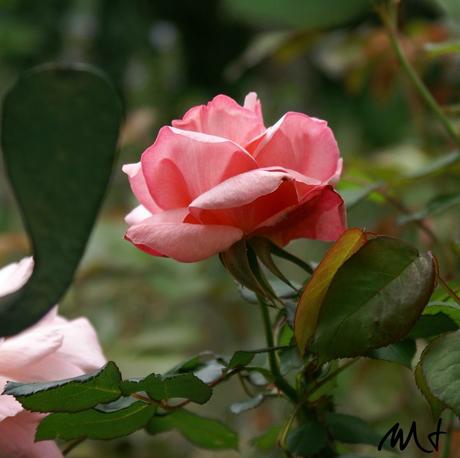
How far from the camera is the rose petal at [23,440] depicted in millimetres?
321

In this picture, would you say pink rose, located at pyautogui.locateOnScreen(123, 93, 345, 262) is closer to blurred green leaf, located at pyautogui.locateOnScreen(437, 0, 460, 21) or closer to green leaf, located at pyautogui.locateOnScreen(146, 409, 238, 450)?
green leaf, located at pyautogui.locateOnScreen(146, 409, 238, 450)

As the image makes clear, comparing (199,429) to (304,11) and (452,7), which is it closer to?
(452,7)

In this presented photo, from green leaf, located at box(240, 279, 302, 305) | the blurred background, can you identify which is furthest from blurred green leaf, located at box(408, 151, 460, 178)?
green leaf, located at box(240, 279, 302, 305)

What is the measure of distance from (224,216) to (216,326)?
117 cm

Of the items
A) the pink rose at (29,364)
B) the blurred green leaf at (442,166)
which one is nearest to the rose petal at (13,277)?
the pink rose at (29,364)

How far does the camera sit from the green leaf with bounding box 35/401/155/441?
31 centimetres

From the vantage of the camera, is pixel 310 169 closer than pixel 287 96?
Yes

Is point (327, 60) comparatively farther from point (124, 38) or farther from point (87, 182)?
point (87, 182)

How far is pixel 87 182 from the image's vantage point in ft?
0.76

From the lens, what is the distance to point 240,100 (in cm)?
162

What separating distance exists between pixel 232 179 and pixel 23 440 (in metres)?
0.12

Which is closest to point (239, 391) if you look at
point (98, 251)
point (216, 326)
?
point (216, 326)

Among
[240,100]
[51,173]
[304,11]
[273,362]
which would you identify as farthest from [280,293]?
[240,100]

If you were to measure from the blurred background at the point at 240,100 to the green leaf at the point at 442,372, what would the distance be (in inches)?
2.5
